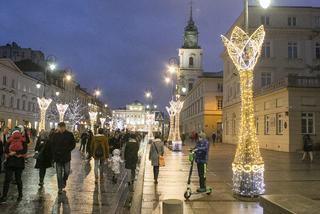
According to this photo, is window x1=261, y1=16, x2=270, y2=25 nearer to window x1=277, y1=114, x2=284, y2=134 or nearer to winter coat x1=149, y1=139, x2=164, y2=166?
window x1=277, y1=114, x2=284, y2=134

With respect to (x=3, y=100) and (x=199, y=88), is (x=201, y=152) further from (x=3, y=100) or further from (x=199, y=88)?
(x=199, y=88)

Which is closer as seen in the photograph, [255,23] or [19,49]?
[255,23]

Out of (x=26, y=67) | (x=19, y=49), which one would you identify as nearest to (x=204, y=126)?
(x=26, y=67)

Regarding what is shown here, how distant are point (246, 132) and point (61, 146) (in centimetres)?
511

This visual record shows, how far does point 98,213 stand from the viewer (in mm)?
9703

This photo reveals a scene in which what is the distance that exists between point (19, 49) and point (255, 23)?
6000cm

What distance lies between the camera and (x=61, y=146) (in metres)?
12.1

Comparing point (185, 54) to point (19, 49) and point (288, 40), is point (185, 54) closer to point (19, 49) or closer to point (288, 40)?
point (19, 49)

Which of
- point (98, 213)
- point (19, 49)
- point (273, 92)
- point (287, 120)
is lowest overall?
point (98, 213)

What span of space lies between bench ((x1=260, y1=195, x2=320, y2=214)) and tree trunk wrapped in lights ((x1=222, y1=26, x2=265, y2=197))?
5763 millimetres

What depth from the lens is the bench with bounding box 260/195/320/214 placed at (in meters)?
5.02

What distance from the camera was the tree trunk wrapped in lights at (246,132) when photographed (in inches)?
463

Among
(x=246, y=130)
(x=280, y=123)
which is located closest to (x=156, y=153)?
(x=246, y=130)

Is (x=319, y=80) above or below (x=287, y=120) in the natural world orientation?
above
